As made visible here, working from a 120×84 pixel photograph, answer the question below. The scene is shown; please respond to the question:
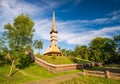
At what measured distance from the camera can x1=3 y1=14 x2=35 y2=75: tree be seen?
2489cm

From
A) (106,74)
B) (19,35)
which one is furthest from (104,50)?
(19,35)

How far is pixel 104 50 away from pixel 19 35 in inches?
1791

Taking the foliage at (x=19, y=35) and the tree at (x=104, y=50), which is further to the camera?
the tree at (x=104, y=50)

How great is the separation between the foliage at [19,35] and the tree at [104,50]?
41734 millimetres

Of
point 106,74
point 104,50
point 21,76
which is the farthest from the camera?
point 104,50

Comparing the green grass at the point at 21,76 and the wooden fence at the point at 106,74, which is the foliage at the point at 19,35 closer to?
the green grass at the point at 21,76

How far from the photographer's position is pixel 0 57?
122 ft

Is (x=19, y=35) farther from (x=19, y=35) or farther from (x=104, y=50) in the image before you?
(x=104, y=50)

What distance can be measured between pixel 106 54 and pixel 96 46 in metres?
6.28

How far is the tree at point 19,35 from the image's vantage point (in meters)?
24.9

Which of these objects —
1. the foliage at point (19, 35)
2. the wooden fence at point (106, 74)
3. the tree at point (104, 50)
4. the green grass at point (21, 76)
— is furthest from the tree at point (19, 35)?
the tree at point (104, 50)

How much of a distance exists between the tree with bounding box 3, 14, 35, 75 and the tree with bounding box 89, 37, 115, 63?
41548 mm

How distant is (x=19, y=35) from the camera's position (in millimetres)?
25797

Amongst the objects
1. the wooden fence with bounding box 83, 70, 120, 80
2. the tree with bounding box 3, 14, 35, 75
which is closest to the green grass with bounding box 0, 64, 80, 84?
the tree with bounding box 3, 14, 35, 75
